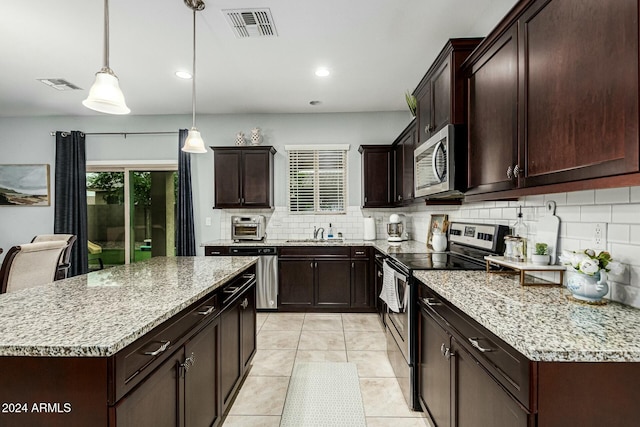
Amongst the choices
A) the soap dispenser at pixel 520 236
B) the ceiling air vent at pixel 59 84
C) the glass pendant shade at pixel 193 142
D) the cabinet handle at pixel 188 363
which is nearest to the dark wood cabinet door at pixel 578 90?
the soap dispenser at pixel 520 236

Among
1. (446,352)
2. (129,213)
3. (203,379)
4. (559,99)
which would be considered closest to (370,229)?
(446,352)

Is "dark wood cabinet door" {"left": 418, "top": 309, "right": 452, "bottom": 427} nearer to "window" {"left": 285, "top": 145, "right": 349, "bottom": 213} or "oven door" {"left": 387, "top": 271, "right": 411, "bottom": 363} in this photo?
"oven door" {"left": 387, "top": 271, "right": 411, "bottom": 363}

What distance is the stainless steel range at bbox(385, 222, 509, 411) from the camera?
2.15 meters

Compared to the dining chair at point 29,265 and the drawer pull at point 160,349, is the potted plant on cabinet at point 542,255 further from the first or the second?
the dining chair at point 29,265

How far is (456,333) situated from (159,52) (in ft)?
10.9

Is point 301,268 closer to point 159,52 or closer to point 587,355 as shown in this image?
point 159,52

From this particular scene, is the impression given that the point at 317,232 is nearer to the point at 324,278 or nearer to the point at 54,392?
the point at 324,278

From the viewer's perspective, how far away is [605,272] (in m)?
1.33

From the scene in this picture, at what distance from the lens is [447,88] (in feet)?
7.30

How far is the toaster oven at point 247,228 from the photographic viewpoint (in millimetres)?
4531

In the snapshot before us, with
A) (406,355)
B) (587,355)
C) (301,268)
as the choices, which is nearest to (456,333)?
(587,355)

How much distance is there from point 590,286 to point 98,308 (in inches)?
75.4

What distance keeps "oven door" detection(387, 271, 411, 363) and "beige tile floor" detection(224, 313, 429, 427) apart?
0.34m

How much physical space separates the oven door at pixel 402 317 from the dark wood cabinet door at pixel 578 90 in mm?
1074
